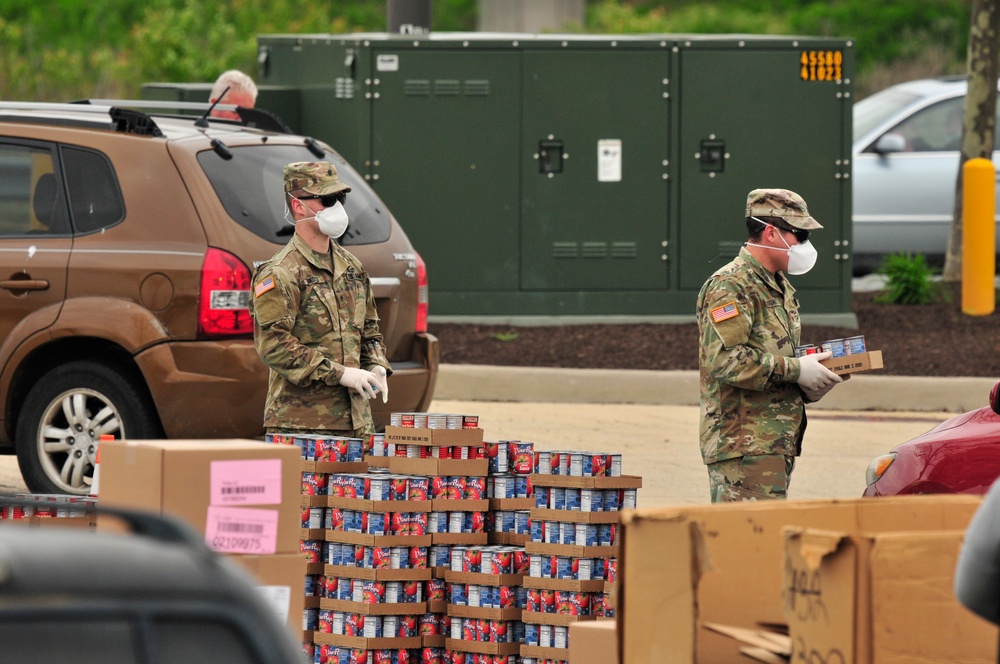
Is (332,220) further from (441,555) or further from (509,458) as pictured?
(441,555)

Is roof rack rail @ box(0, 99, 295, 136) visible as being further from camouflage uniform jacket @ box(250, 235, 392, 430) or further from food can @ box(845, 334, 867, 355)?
food can @ box(845, 334, 867, 355)

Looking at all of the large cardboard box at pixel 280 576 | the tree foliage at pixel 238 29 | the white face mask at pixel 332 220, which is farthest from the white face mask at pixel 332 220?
the tree foliage at pixel 238 29

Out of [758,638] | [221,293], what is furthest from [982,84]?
[758,638]

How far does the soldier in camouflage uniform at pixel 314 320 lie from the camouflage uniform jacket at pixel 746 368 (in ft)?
4.31

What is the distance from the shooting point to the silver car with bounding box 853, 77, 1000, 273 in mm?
16141

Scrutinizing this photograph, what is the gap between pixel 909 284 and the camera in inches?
586

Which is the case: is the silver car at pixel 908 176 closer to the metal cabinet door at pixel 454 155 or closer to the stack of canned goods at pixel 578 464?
the metal cabinet door at pixel 454 155

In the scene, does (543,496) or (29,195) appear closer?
(543,496)

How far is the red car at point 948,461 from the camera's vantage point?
6.36m

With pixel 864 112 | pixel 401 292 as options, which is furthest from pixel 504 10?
pixel 401 292

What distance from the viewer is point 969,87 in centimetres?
1483

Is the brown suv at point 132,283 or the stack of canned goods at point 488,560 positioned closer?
the stack of canned goods at point 488,560

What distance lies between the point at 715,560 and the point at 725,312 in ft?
6.85

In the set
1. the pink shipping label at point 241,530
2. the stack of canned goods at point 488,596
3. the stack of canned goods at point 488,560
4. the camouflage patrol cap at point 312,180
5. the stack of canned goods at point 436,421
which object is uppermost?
the camouflage patrol cap at point 312,180
